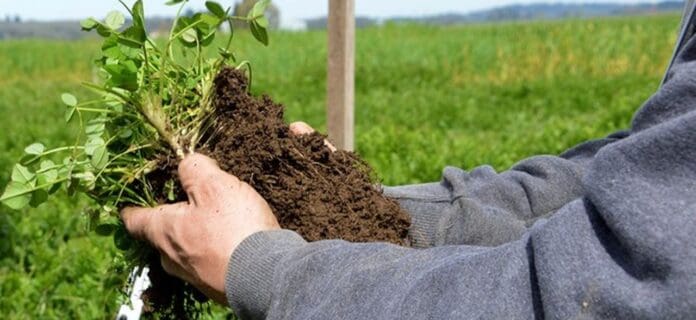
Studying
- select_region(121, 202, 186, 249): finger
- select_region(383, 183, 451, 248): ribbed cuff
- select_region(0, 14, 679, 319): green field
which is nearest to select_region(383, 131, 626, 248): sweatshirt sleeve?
select_region(383, 183, 451, 248): ribbed cuff

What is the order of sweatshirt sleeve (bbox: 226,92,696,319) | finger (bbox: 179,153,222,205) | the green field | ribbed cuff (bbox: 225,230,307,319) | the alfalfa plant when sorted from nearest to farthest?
sweatshirt sleeve (bbox: 226,92,696,319), ribbed cuff (bbox: 225,230,307,319), finger (bbox: 179,153,222,205), the alfalfa plant, the green field

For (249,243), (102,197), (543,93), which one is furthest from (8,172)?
(543,93)

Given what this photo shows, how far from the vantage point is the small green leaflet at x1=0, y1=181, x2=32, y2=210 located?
180 cm

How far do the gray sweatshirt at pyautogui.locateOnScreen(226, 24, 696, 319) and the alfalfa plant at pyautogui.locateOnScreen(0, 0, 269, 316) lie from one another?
1.23ft

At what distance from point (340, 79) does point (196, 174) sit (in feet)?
6.51

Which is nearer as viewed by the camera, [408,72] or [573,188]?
[573,188]

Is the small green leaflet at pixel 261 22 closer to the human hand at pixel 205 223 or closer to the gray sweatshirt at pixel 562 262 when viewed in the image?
the human hand at pixel 205 223

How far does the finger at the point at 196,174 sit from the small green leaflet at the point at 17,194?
0.30 metres

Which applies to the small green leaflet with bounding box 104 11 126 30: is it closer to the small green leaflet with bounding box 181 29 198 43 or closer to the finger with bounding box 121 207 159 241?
the small green leaflet with bounding box 181 29 198 43

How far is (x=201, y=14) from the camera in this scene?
1864 mm

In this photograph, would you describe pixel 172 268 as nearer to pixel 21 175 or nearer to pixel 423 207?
pixel 21 175

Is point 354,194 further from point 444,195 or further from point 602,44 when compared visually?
point 602,44

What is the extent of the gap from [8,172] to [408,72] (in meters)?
9.94

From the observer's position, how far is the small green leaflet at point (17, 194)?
5.90 feet
